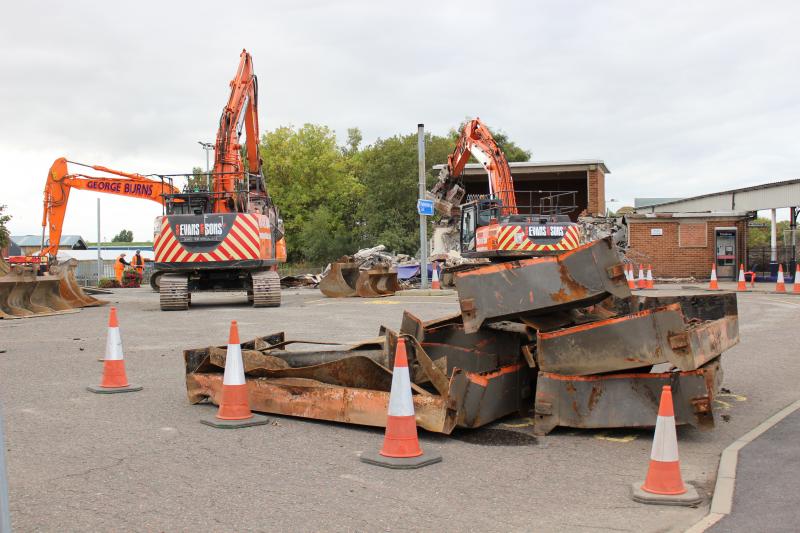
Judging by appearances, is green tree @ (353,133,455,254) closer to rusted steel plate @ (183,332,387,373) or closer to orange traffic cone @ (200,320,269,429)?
rusted steel plate @ (183,332,387,373)

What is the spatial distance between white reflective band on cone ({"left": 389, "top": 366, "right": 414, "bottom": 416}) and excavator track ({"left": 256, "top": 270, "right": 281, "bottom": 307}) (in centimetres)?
1408

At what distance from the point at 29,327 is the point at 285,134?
54.4 m

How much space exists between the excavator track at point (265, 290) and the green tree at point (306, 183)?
144 ft

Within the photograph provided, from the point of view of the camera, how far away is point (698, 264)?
111 feet

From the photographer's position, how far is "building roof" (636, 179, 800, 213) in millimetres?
35125

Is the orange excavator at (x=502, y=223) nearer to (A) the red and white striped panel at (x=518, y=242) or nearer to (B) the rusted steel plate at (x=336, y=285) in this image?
(A) the red and white striped panel at (x=518, y=242)

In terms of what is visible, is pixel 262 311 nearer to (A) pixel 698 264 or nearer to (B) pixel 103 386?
(B) pixel 103 386

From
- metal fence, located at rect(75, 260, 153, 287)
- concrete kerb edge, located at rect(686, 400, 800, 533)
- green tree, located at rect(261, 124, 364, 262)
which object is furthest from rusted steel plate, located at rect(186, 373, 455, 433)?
green tree, located at rect(261, 124, 364, 262)

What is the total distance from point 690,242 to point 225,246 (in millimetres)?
22412

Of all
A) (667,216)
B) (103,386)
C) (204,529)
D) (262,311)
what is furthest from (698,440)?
(667,216)

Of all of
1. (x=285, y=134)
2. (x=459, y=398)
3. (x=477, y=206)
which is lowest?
(x=459, y=398)

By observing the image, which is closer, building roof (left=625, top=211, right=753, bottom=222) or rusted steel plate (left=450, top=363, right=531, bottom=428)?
rusted steel plate (left=450, top=363, right=531, bottom=428)

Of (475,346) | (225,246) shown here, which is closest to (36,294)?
(225,246)

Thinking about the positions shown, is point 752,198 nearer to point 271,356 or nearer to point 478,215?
point 478,215
